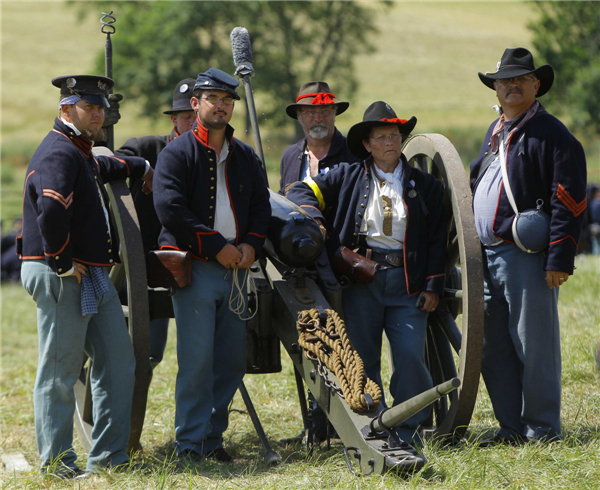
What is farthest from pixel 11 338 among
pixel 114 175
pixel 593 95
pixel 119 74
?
pixel 119 74

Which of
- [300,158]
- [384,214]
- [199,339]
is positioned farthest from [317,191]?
[199,339]

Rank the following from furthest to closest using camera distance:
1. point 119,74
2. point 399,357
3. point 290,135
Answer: point 119,74 < point 290,135 < point 399,357

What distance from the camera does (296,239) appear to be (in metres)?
4.01

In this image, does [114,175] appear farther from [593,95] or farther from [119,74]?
[119,74]

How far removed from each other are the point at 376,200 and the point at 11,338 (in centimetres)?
671

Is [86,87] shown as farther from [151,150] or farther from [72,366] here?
[72,366]

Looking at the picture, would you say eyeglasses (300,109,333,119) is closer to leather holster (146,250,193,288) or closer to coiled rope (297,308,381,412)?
leather holster (146,250,193,288)

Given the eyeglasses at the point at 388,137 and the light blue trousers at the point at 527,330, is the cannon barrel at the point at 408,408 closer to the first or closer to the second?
the light blue trousers at the point at 527,330

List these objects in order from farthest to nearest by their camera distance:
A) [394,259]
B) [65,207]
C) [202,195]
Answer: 1. [394,259]
2. [202,195]
3. [65,207]

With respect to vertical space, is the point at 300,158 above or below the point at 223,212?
above

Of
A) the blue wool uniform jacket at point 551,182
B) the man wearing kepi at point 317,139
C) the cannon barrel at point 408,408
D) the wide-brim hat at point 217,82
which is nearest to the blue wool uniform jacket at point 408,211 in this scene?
the blue wool uniform jacket at point 551,182

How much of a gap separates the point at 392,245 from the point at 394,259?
0.26 ft

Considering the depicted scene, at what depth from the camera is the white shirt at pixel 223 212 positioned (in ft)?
13.6

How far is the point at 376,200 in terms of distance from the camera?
13.9 feet
